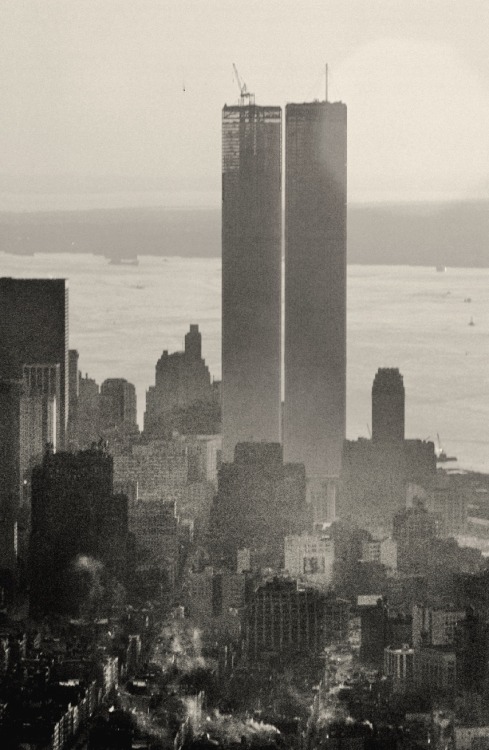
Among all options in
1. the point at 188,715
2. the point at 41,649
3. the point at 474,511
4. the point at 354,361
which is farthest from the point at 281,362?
the point at 188,715

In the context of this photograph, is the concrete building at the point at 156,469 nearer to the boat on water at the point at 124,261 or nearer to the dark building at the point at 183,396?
the dark building at the point at 183,396

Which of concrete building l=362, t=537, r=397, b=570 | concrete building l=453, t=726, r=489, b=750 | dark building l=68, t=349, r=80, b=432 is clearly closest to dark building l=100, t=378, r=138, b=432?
dark building l=68, t=349, r=80, b=432

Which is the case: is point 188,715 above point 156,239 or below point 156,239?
below

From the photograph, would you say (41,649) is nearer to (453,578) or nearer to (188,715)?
(188,715)

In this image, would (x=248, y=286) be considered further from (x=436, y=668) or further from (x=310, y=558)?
(x=436, y=668)

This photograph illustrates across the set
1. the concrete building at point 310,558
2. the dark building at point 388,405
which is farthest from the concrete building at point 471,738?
the dark building at point 388,405

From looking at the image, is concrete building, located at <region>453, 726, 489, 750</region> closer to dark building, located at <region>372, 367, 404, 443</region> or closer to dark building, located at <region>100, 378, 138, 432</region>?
dark building, located at <region>372, 367, 404, 443</region>
